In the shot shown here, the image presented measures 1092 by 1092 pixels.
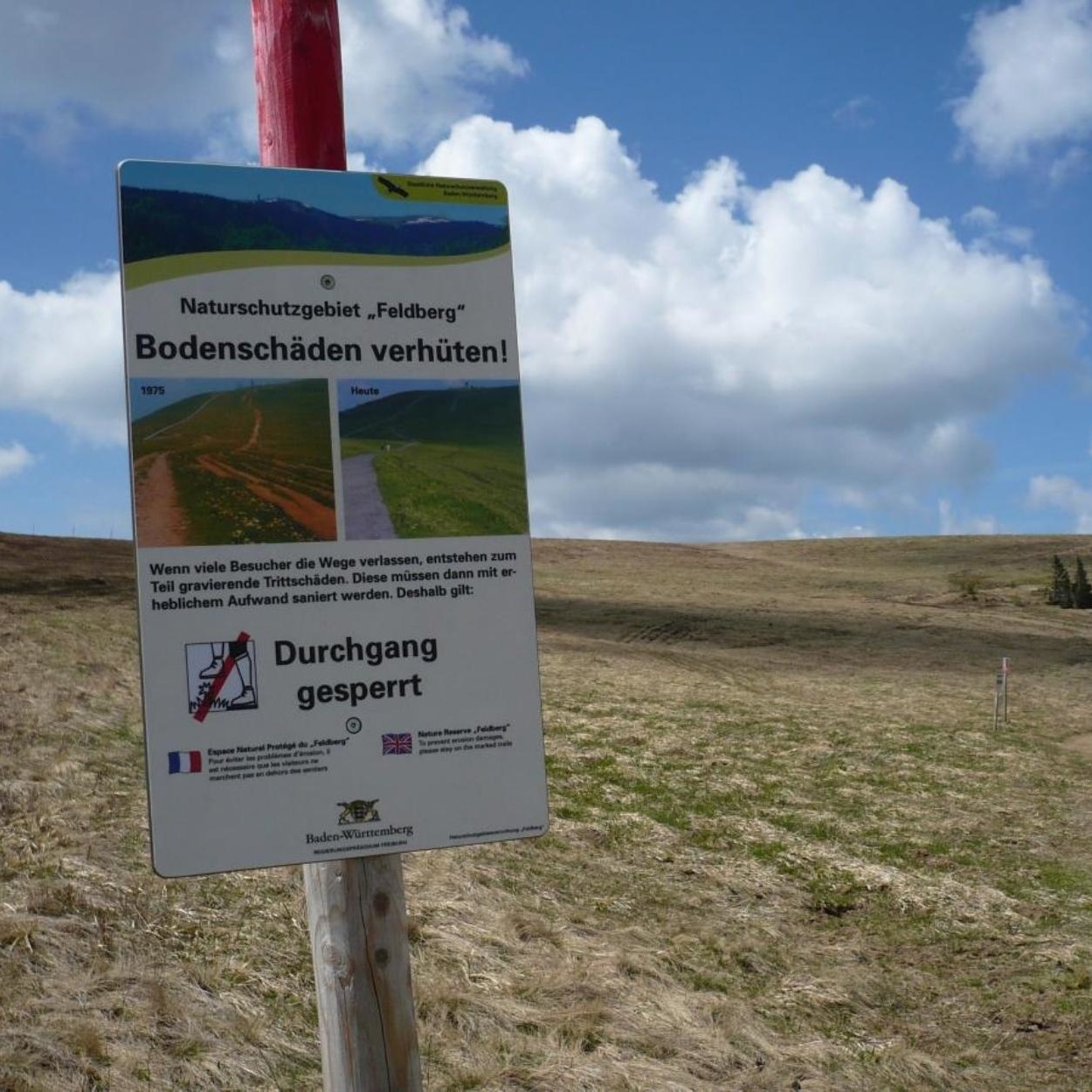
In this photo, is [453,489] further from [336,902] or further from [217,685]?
[336,902]

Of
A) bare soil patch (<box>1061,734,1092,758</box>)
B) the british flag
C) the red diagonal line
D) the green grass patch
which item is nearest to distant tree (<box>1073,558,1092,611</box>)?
bare soil patch (<box>1061,734,1092,758</box>)

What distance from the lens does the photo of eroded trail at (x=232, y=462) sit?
306 centimetres

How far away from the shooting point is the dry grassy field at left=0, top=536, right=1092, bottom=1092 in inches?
229

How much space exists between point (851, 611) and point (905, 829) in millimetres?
34330

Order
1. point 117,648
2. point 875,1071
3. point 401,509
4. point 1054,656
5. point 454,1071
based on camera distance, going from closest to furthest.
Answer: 1. point 401,509
2. point 454,1071
3. point 875,1071
4. point 117,648
5. point 1054,656

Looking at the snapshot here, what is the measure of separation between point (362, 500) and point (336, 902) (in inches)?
47.6

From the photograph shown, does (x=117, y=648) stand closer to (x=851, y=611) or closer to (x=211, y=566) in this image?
(x=211, y=566)

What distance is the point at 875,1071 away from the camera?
6.28 meters

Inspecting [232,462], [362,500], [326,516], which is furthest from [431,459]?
[232,462]

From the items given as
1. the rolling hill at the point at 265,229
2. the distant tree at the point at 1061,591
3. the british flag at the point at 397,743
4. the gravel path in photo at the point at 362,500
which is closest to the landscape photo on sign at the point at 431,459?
the gravel path in photo at the point at 362,500

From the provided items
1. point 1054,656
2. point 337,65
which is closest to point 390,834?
point 337,65

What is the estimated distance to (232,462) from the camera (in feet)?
10.2

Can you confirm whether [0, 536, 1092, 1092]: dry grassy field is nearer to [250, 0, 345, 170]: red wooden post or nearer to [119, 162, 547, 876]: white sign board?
[119, 162, 547, 876]: white sign board

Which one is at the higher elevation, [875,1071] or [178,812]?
[178,812]
